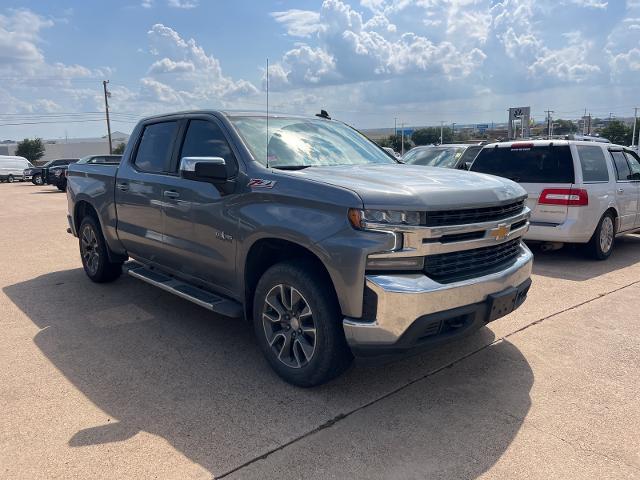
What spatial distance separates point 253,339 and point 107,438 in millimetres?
1755

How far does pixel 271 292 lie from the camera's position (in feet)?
12.5

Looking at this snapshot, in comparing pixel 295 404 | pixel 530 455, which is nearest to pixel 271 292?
pixel 295 404

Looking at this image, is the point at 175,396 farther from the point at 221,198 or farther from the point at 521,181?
the point at 521,181

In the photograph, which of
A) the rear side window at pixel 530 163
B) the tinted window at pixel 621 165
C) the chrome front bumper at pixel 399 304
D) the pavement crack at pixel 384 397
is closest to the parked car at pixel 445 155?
the rear side window at pixel 530 163

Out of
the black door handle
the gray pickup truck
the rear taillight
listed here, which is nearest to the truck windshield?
the gray pickup truck

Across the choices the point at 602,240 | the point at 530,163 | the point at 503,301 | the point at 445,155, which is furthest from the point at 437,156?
the point at 503,301

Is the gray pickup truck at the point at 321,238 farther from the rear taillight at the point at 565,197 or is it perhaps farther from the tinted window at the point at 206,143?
the rear taillight at the point at 565,197

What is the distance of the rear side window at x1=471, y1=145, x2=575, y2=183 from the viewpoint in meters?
7.62

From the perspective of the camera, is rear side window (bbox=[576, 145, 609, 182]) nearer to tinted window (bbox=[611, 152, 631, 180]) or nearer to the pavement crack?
tinted window (bbox=[611, 152, 631, 180])

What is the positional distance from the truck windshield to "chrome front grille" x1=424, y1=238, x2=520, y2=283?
1351 mm

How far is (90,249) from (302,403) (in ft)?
13.8

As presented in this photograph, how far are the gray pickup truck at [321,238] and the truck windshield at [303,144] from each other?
16 millimetres

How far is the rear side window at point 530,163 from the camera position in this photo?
762cm

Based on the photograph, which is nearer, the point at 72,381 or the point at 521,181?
the point at 72,381
